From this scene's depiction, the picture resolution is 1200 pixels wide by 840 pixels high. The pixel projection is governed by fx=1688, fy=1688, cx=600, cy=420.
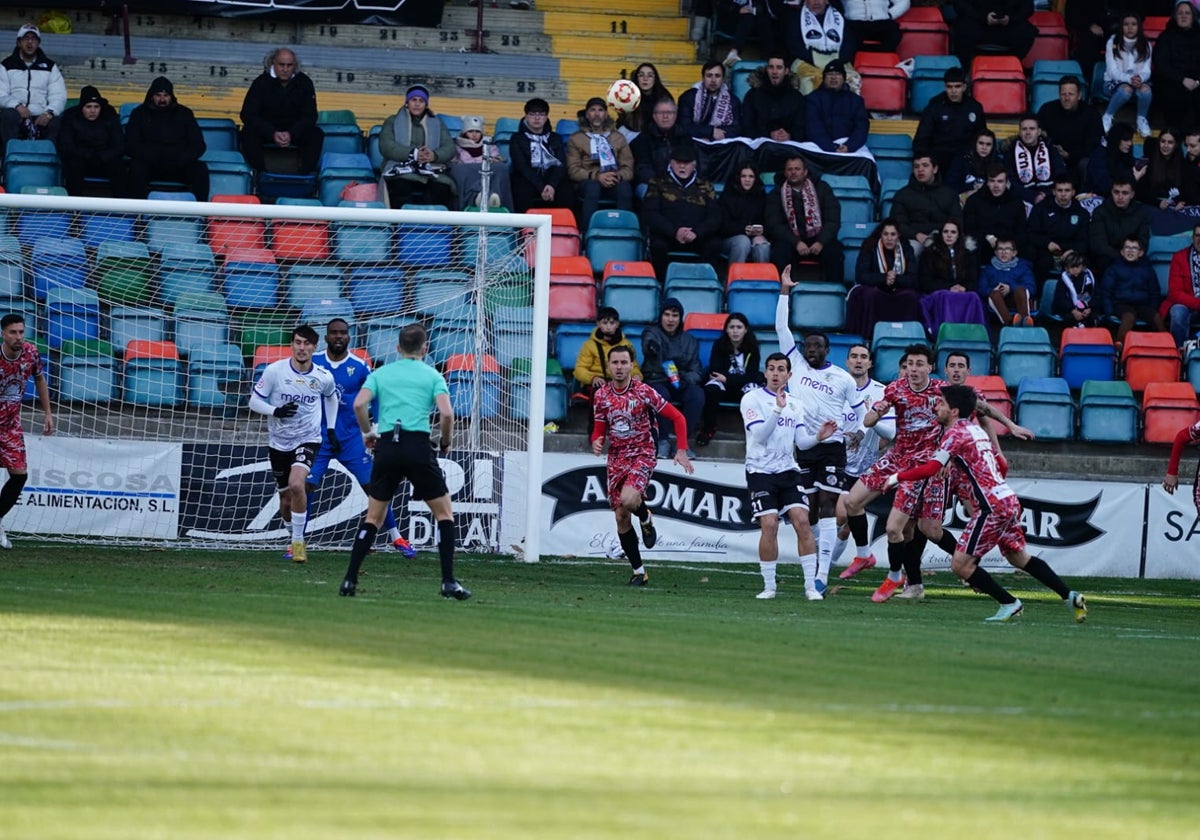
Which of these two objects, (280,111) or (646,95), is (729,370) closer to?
(646,95)

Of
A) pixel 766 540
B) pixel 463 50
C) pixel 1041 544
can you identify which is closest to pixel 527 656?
pixel 766 540

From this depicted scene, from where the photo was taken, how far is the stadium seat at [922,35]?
25.5m

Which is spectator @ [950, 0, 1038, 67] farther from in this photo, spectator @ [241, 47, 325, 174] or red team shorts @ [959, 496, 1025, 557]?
red team shorts @ [959, 496, 1025, 557]

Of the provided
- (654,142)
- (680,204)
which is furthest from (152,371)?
(654,142)

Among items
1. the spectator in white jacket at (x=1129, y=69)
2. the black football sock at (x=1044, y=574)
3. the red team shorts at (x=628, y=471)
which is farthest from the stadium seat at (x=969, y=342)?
the black football sock at (x=1044, y=574)

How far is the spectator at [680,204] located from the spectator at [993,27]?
5937 mm

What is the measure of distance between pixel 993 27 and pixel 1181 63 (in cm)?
272

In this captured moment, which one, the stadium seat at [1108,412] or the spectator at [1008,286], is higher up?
the spectator at [1008,286]

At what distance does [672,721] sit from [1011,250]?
14.9 m

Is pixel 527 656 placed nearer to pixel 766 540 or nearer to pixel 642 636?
pixel 642 636

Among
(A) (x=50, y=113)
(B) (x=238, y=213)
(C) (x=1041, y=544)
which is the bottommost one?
(C) (x=1041, y=544)

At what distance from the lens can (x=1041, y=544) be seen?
19.0m

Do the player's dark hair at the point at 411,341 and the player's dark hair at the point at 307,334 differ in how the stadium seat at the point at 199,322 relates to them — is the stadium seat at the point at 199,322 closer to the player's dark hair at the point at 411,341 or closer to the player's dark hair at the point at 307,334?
the player's dark hair at the point at 307,334

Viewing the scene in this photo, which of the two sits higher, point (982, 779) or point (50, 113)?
point (50, 113)
